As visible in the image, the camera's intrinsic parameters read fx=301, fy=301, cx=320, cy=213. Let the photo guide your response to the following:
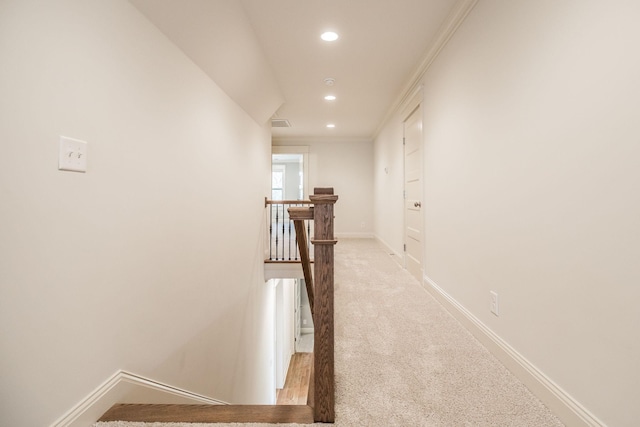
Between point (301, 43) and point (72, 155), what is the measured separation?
2.22 metres

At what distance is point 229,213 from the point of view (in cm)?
304

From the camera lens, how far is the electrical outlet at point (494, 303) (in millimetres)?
1765

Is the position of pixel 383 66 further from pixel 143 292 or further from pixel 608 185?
pixel 143 292

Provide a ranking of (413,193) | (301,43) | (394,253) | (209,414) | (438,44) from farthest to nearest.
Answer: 1. (394,253)
2. (413,193)
3. (301,43)
4. (438,44)
5. (209,414)

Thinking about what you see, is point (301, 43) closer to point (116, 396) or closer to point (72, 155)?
point (72, 155)

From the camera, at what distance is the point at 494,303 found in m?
1.79

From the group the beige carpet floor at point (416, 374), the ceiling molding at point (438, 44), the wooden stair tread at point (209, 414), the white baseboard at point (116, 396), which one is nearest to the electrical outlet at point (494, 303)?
the beige carpet floor at point (416, 374)

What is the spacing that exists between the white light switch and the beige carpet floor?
103cm

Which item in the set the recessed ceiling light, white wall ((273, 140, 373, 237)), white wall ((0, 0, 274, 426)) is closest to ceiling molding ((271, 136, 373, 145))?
white wall ((273, 140, 373, 237))

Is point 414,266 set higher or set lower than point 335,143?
lower

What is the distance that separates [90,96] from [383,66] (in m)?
2.76

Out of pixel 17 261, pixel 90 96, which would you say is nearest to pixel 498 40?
pixel 90 96

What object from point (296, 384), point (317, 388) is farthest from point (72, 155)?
point (296, 384)

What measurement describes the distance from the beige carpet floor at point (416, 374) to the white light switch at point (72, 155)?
1.03 metres
